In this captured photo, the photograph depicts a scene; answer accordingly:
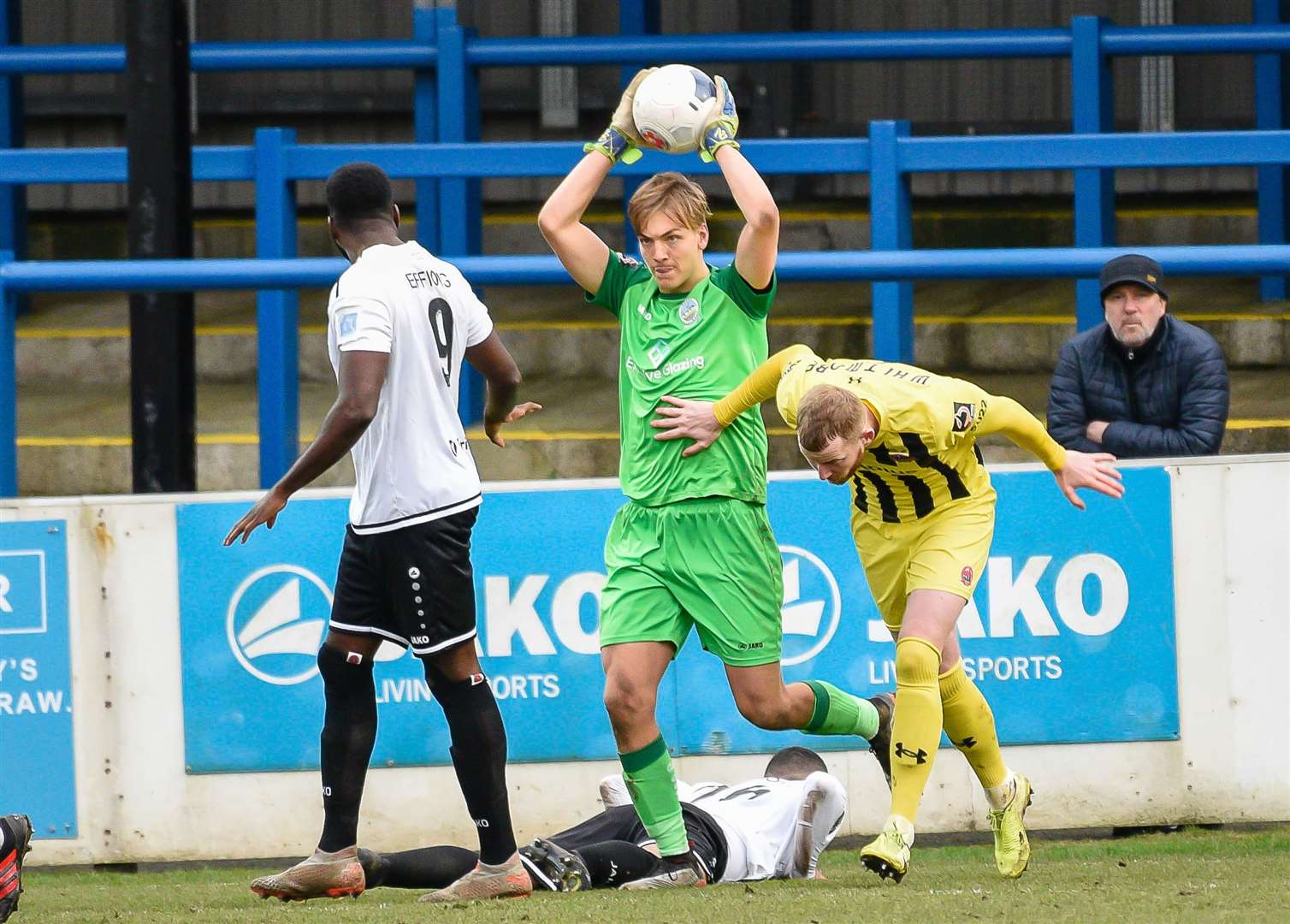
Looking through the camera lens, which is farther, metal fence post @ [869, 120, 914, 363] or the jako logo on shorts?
metal fence post @ [869, 120, 914, 363]

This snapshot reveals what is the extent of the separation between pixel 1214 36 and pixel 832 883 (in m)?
6.46

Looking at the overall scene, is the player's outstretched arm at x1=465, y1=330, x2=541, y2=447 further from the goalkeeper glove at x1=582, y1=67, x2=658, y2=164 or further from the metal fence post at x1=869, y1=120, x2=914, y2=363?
the metal fence post at x1=869, y1=120, x2=914, y2=363

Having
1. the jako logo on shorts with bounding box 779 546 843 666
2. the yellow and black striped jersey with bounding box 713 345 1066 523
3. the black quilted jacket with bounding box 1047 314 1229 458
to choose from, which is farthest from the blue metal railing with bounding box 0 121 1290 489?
the yellow and black striped jersey with bounding box 713 345 1066 523

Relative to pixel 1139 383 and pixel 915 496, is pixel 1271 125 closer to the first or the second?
pixel 1139 383

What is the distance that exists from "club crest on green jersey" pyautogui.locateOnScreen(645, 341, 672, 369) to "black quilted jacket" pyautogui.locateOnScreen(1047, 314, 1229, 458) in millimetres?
1750

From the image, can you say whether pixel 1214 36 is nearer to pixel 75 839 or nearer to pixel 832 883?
pixel 832 883

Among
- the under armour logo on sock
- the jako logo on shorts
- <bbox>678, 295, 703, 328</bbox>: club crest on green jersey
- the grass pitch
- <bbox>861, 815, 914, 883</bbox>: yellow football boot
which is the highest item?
<bbox>678, 295, 703, 328</bbox>: club crest on green jersey

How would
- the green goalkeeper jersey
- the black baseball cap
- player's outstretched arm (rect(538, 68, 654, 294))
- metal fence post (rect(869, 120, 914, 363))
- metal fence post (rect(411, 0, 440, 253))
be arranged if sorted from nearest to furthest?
the green goalkeeper jersey < player's outstretched arm (rect(538, 68, 654, 294)) < the black baseball cap < metal fence post (rect(869, 120, 914, 363)) < metal fence post (rect(411, 0, 440, 253))

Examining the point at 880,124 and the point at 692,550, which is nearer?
the point at 692,550

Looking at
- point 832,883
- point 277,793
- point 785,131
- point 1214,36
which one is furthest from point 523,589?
point 785,131

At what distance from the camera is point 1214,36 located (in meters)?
9.83

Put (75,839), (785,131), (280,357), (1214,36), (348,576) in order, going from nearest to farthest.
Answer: (348,576) < (75,839) < (280,357) < (1214,36) < (785,131)

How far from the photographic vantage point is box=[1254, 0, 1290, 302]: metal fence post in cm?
1015

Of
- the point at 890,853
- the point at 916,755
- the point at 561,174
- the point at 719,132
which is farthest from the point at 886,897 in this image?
the point at 561,174
